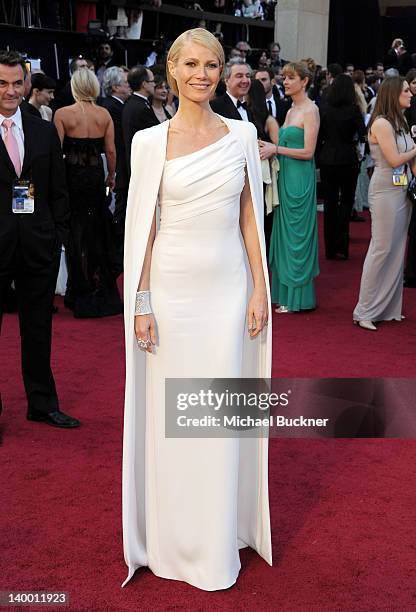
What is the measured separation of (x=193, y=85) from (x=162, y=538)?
1510 millimetres

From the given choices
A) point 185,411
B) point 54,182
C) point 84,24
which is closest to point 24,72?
point 54,182

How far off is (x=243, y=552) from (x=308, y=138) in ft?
12.6

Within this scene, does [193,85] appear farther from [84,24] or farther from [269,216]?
[84,24]

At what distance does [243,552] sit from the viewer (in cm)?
318

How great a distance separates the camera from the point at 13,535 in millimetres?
3283

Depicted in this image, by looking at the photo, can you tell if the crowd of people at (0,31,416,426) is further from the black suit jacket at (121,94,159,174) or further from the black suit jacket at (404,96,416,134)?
the black suit jacket at (404,96,416,134)

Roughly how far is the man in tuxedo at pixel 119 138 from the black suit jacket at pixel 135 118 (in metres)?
0.14

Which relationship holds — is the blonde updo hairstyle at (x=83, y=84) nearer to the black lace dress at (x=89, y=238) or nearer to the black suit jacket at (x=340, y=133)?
the black lace dress at (x=89, y=238)

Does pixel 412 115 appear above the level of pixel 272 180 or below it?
above

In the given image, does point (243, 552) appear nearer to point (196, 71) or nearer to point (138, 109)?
point (196, 71)

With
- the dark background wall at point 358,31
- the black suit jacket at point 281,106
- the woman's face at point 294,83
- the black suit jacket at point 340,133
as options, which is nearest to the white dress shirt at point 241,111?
the woman's face at point 294,83

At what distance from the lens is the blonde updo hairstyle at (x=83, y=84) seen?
614cm

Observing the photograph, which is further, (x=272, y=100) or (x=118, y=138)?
(x=272, y=100)

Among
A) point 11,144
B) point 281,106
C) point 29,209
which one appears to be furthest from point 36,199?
point 281,106
